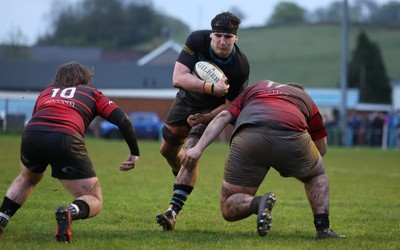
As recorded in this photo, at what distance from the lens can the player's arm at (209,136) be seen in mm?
7996

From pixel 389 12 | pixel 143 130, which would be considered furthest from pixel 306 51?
pixel 143 130

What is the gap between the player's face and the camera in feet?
28.9

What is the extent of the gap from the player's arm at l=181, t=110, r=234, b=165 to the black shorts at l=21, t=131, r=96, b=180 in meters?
0.97

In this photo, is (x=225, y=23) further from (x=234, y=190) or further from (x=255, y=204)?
(x=255, y=204)

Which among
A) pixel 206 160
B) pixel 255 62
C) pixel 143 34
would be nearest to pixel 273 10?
pixel 143 34

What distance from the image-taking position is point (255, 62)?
3637 inches

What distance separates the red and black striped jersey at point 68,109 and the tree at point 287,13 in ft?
422

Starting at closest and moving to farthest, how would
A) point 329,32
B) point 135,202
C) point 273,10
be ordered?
point 135,202 → point 329,32 → point 273,10

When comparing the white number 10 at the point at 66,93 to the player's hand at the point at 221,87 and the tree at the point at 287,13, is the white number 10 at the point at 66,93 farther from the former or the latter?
the tree at the point at 287,13

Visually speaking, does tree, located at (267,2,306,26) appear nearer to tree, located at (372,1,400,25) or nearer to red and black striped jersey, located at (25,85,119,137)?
tree, located at (372,1,400,25)

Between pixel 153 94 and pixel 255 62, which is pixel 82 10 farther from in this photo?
pixel 153 94

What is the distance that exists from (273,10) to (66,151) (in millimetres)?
135530

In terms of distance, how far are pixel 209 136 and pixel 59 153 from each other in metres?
1.43

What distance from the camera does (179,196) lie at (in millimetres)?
9055
